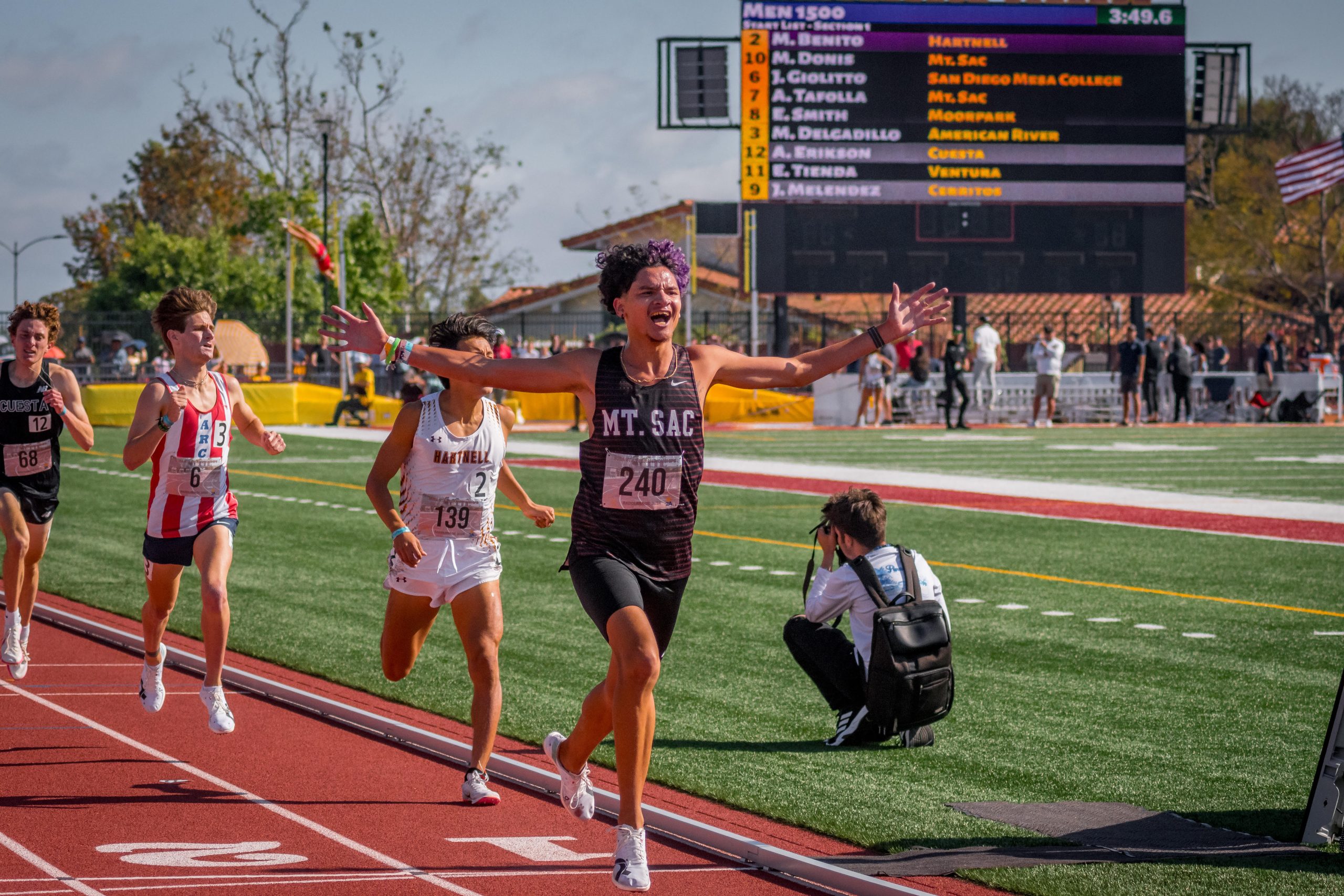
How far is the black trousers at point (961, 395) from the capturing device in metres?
35.1

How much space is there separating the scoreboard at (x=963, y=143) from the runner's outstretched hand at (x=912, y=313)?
31.4 meters

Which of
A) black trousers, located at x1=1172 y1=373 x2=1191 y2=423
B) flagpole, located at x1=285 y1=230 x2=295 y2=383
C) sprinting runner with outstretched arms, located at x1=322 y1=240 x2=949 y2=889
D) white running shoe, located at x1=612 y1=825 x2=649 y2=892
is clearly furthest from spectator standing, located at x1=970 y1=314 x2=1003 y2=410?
white running shoe, located at x1=612 y1=825 x2=649 y2=892

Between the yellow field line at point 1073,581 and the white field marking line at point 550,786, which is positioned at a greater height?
the yellow field line at point 1073,581

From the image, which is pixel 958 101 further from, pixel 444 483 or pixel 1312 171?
pixel 444 483

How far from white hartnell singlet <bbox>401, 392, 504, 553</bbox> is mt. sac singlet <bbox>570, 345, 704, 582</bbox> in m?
1.11

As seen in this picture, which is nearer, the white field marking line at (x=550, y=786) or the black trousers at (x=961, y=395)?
the white field marking line at (x=550, y=786)

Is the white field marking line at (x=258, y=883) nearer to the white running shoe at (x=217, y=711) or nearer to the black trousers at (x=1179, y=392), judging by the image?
the white running shoe at (x=217, y=711)

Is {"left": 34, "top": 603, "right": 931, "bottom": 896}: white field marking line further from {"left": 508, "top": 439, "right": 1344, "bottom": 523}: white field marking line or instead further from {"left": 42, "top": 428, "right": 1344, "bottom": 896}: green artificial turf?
{"left": 508, "top": 439, "right": 1344, "bottom": 523}: white field marking line

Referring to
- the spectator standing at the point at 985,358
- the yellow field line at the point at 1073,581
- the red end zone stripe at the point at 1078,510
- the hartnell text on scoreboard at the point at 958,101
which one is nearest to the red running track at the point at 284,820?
the yellow field line at the point at 1073,581

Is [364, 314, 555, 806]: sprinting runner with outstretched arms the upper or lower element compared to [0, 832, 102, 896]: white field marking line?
upper

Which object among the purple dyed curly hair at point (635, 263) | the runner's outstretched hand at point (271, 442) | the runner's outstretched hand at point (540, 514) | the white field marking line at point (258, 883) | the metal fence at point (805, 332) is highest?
the metal fence at point (805, 332)

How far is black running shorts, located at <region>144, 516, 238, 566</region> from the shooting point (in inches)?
296

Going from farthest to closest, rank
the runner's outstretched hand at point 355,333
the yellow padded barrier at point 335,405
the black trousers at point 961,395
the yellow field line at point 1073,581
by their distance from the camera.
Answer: the yellow padded barrier at point 335,405
the black trousers at point 961,395
the yellow field line at point 1073,581
the runner's outstretched hand at point 355,333

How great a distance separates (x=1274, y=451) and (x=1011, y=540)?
47.4ft
